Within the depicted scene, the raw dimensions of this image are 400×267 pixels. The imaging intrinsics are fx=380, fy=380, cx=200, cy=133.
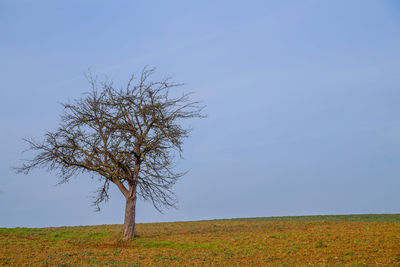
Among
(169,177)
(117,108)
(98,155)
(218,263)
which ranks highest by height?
(117,108)

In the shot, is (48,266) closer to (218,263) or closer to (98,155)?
(218,263)

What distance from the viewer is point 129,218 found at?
21.2 meters

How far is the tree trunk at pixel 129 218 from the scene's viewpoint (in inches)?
828

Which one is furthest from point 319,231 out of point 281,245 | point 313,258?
point 313,258

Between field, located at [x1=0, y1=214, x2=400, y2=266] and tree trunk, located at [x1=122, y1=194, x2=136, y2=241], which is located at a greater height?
tree trunk, located at [x1=122, y1=194, x2=136, y2=241]

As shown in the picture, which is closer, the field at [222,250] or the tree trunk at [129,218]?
the field at [222,250]

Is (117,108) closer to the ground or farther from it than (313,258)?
farther from it

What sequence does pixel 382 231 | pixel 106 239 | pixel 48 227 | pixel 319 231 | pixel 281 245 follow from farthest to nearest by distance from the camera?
pixel 48 227 < pixel 106 239 < pixel 319 231 < pixel 382 231 < pixel 281 245

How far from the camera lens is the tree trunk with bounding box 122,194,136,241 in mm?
21044

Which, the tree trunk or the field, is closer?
the field

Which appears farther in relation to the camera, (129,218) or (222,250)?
(129,218)

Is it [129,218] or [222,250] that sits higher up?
[129,218]

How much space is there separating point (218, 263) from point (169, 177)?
7.45m

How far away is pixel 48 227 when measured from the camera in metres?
31.0
